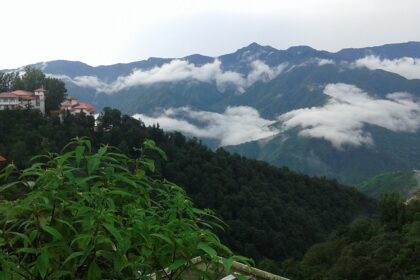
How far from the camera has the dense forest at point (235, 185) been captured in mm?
51625

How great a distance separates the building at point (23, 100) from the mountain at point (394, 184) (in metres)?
88.7

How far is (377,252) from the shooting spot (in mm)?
25906

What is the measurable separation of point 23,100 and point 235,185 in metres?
28.6

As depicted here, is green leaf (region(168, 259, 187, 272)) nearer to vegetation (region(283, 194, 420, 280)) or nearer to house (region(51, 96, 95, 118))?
vegetation (region(283, 194, 420, 280))

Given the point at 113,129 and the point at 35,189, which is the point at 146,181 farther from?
the point at 113,129

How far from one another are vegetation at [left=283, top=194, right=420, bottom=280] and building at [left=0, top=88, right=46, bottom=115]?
36.9m

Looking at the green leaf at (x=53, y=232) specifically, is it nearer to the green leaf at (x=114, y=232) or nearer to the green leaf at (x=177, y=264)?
the green leaf at (x=114, y=232)

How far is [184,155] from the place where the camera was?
2594 inches

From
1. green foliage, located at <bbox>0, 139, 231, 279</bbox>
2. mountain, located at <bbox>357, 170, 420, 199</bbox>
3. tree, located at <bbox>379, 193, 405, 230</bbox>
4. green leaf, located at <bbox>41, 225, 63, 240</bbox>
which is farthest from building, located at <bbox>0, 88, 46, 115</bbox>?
mountain, located at <bbox>357, 170, 420, 199</bbox>

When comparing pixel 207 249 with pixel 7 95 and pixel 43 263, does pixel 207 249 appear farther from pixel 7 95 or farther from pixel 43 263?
pixel 7 95

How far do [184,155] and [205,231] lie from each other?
6352 cm

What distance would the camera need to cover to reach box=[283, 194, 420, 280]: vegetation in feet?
78.2

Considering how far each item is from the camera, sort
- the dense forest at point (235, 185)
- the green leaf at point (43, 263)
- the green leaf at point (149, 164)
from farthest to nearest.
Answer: the dense forest at point (235, 185)
the green leaf at point (149, 164)
the green leaf at point (43, 263)

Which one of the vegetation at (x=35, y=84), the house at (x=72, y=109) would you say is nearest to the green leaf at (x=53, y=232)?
the house at (x=72, y=109)
